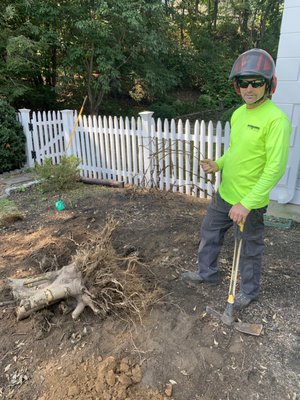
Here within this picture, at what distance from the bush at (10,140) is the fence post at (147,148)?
305 centimetres

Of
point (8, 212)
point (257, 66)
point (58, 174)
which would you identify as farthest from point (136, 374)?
point (58, 174)

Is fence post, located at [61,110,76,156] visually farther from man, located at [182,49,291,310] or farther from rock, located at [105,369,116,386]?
rock, located at [105,369,116,386]

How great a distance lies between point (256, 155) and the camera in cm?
238

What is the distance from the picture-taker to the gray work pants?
8.39 ft

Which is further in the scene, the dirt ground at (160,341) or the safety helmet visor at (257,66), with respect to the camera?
the safety helmet visor at (257,66)

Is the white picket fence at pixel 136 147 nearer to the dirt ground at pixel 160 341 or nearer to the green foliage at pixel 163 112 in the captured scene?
the dirt ground at pixel 160 341

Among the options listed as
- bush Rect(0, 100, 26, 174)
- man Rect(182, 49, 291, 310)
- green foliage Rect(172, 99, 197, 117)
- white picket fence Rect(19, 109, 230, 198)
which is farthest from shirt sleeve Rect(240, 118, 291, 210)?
green foliage Rect(172, 99, 197, 117)

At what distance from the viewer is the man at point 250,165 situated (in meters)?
2.21

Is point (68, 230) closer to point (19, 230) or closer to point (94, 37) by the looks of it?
point (19, 230)

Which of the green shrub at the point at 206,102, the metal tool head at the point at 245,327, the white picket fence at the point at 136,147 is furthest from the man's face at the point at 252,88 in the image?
the green shrub at the point at 206,102

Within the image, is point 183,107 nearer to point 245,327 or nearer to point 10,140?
point 10,140

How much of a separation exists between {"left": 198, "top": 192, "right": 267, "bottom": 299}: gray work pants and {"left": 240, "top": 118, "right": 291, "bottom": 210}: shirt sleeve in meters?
0.29

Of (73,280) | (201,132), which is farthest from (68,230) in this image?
(201,132)

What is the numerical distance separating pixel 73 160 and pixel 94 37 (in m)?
5.82
